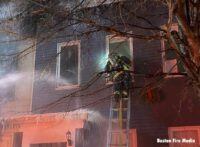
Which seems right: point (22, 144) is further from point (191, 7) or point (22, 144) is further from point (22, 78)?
point (191, 7)

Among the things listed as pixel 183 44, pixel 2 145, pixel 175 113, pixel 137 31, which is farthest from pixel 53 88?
pixel 183 44

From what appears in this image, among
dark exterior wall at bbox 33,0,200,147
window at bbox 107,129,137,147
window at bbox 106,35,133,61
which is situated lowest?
window at bbox 107,129,137,147

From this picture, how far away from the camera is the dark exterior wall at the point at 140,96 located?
9523 mm

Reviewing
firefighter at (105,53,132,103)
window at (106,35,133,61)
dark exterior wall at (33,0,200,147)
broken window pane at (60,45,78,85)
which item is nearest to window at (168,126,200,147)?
dark exterior wall at (33,0,200,147)

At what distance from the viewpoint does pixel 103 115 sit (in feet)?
33.6

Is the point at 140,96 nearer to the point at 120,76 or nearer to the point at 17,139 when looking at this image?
the point at 120,76

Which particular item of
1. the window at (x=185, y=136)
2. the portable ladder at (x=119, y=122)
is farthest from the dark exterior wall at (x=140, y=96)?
the portable ladder at (x=119, y=122)

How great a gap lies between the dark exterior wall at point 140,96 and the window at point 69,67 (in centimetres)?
20

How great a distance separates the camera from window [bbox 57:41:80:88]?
1114cm

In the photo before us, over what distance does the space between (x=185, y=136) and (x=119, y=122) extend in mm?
1704

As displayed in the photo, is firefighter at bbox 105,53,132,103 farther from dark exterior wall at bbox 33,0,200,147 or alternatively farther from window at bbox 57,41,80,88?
window at bbox 57,41,80,88

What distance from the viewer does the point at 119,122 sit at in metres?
9.55

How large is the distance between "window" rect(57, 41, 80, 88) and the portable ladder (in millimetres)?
1756

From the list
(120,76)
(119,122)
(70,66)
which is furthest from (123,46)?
(119,122)
